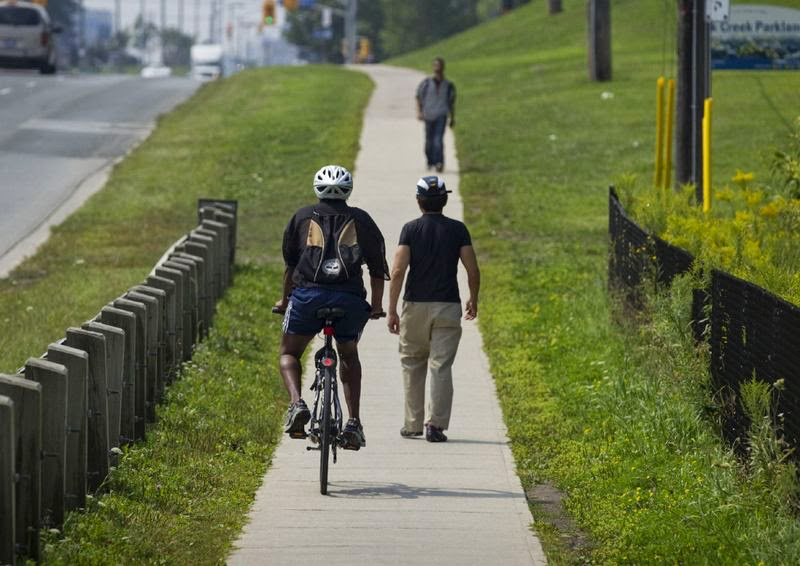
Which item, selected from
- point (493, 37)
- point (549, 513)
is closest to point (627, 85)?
point (493, 37)

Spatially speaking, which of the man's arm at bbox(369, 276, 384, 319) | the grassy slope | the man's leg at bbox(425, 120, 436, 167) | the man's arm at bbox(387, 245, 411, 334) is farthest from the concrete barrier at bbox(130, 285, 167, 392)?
the man's leg at bbox(425, 120, 436, 167)

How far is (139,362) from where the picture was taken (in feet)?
35.5

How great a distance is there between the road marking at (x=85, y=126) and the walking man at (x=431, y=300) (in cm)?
2625

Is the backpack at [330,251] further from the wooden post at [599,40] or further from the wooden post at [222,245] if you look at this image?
the wooden post at [599,40]

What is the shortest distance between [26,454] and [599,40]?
36.7m

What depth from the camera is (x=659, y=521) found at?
863cm

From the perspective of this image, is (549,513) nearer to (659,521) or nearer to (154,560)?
(659,521)

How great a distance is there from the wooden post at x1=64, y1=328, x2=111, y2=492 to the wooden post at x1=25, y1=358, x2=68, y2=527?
2.72 feet

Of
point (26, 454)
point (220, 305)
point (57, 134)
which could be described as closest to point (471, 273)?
point (26, 454)

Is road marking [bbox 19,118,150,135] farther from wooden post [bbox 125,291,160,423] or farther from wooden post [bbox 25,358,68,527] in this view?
wooden post [bbox 25,358,68,527]

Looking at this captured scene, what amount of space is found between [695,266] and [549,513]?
98.7 inches

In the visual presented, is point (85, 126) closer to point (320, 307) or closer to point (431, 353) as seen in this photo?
point (431, 353)

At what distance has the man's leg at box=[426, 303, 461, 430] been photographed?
1105cm

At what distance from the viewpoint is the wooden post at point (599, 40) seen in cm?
4281
